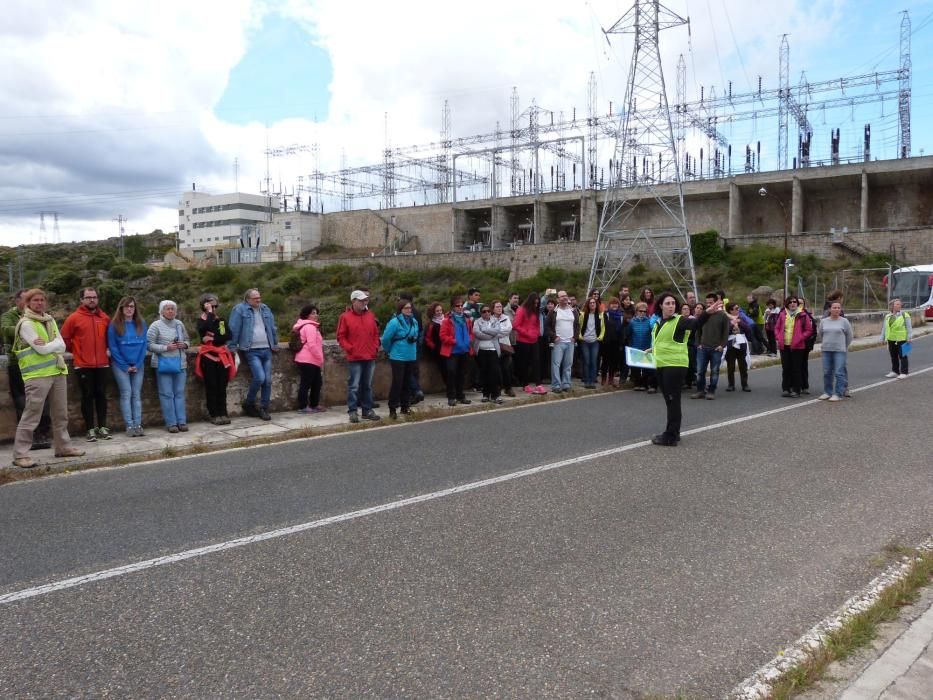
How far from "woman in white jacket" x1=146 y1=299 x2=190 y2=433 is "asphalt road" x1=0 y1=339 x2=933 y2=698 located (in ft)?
5.68

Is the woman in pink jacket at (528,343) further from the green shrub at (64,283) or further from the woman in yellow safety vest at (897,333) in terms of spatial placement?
the green shrub at (64,283)

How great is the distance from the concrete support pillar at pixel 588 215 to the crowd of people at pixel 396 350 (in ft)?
163

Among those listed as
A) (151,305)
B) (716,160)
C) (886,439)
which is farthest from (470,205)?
(886,439)

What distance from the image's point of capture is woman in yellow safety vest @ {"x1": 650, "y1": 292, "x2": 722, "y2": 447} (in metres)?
8.41

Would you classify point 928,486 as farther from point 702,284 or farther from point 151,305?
point 151,305

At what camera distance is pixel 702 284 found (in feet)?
157

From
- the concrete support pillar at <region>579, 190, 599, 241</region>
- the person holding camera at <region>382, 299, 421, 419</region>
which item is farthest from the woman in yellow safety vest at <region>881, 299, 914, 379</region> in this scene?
the concrete support pillar at <region>579, 190, 599, 241</region>

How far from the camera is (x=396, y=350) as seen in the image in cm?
1048

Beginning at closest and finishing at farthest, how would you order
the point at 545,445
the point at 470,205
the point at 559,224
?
the point at 545,445 < the point at 559,224 < the point at 470,205

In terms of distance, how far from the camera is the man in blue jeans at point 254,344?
10227 millimetres

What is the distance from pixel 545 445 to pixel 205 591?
493cm

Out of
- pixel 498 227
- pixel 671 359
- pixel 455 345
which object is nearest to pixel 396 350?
pixel 455 345

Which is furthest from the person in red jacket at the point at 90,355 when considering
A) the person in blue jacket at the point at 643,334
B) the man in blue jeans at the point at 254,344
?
the person in blue jacket at the point at 643,334

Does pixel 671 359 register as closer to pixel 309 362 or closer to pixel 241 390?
pixel 309 362
